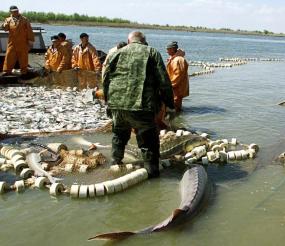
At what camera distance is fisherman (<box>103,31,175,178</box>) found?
655cm

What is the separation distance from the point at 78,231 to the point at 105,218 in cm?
47

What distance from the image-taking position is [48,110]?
11.2m

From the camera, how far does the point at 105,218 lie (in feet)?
18.4

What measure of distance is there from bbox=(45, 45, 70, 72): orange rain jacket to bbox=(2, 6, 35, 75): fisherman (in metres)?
0.98

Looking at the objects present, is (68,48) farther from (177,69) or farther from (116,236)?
(116,236)

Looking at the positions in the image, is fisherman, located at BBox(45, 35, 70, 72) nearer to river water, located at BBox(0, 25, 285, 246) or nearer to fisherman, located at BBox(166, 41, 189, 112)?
fisherman, located at BBox(166, 41, 189, 112)

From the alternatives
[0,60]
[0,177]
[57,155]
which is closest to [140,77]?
[57,155]

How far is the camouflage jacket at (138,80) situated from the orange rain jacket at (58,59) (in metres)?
8.85

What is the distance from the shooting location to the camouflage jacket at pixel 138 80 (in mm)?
6547

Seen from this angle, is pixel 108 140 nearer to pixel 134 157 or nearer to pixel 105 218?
pixel 134 157

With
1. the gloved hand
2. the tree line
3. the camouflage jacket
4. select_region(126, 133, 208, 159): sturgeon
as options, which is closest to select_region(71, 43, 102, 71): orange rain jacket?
the gloved hand

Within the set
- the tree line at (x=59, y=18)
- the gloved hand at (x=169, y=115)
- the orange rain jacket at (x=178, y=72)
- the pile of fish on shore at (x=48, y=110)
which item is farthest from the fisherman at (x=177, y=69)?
the tree line at (x=59, y=18)

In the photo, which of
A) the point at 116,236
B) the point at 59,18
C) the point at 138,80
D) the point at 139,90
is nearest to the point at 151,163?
the point at 139,90

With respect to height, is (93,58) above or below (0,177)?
above
